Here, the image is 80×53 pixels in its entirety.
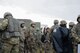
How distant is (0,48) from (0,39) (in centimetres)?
33

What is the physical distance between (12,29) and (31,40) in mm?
4662

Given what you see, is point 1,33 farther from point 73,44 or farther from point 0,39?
point 73,44

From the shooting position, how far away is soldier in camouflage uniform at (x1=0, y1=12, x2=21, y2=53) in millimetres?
16311

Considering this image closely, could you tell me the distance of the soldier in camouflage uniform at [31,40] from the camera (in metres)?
20.7

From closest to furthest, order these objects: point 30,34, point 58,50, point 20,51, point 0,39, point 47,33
Result: 1. point 58,50
2. point 0,39
3. point 20,51
4. point 30,34
5. point 47,33

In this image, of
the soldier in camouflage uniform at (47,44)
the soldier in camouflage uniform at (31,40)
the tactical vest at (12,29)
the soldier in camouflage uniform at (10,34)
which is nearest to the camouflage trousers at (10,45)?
the soldier in camouflage uniform at (10,34)

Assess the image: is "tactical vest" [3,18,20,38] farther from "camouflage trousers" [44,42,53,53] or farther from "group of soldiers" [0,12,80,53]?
"camouflage trousers" [44,42,53,53]

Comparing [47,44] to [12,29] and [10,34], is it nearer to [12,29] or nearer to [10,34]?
[10,34]

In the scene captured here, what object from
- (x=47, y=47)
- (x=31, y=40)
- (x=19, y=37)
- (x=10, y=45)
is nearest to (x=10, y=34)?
(x=10, y=45)

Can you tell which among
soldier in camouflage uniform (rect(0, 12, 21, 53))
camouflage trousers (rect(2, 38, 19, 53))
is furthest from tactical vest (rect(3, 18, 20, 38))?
camouflage trousers (rect(2, 38, 19, 53))

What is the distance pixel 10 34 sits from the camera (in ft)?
54.2

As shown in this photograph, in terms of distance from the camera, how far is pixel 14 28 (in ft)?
54.1

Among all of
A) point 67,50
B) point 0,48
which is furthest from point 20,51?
point 67,50

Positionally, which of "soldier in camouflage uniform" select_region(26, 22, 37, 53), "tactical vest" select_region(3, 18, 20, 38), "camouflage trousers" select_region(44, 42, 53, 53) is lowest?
"camouflage trousers" select_region(44, 42, 53, 53)
